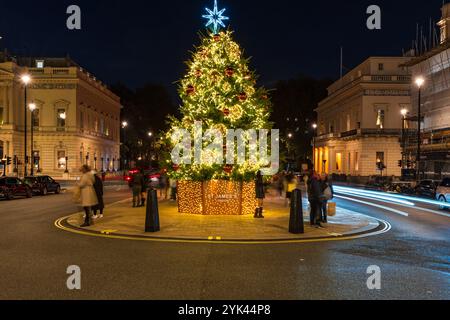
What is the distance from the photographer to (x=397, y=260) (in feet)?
37.6

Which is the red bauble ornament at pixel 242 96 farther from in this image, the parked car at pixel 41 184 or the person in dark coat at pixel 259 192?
the parked car at pixel 41 184

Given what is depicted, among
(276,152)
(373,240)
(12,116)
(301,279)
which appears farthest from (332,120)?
(301,279)

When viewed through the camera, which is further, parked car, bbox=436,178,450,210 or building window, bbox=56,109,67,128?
building window, bbox=56,109,67,128

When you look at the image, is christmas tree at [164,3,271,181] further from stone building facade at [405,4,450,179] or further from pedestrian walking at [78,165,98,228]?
stone building facade at [405,4,450,179]

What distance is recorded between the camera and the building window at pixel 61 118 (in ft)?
253

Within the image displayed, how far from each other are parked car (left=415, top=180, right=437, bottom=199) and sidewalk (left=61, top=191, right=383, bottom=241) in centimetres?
1836

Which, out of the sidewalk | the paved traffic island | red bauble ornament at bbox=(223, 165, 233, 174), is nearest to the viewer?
the paved traffic island

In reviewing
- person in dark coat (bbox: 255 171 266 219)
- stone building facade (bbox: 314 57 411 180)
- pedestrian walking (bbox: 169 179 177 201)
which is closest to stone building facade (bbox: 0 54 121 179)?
stone building facade (bbox: 314 57 411 180)

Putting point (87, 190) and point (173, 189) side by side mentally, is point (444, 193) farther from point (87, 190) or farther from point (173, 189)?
point (87, 190)

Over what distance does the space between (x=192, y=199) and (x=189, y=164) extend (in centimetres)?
140

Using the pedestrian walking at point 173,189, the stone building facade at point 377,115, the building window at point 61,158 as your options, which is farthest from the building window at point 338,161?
the pedestrian walking at point 173,189

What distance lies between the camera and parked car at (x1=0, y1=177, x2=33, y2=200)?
103 feet

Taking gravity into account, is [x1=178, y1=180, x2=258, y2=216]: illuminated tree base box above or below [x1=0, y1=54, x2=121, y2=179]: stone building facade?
below

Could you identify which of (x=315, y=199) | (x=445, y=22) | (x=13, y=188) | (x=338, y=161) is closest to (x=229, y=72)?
(x=315, y=199)
